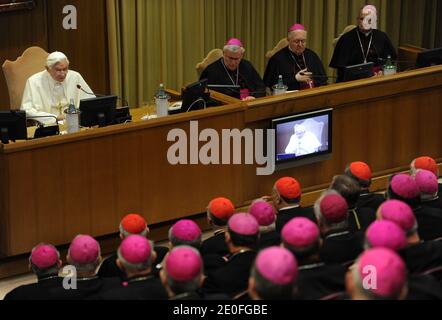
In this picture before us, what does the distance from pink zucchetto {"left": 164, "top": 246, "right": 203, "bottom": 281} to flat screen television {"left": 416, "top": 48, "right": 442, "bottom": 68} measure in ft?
16.5

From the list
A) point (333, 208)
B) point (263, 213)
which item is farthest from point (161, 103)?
point (333, 208)

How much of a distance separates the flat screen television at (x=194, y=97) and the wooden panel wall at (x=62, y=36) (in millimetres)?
2512

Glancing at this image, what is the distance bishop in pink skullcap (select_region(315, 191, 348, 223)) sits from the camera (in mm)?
6000

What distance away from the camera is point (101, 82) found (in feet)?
35.5

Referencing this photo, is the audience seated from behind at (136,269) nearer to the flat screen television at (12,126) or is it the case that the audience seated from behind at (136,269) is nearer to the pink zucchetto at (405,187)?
the pink zucchetto at (405,187)

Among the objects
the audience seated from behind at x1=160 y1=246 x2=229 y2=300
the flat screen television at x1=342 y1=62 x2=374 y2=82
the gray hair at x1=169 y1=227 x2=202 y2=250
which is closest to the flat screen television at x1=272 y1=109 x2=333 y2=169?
the flat screen television at x1=342 y1=62 x2=374 y2=82

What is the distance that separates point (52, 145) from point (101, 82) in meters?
3.34

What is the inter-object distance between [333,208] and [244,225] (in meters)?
0.58

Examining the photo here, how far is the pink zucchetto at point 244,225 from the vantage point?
5770mm

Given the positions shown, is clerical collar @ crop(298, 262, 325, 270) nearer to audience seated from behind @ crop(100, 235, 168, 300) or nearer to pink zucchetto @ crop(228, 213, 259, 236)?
pink zucchetto @ crop(228, 213, 259, 236)

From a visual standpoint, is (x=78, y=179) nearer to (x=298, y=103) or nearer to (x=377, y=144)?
(x=298, y=103)

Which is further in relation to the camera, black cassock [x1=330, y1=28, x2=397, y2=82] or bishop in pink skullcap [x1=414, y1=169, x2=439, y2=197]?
black cassock [x1=330, y1=28, x2=397, y2=82]

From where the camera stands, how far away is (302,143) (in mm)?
8695

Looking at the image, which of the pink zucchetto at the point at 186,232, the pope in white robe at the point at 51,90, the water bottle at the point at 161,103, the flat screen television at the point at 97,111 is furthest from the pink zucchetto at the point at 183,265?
the pope in white robe at the point at 51,90
